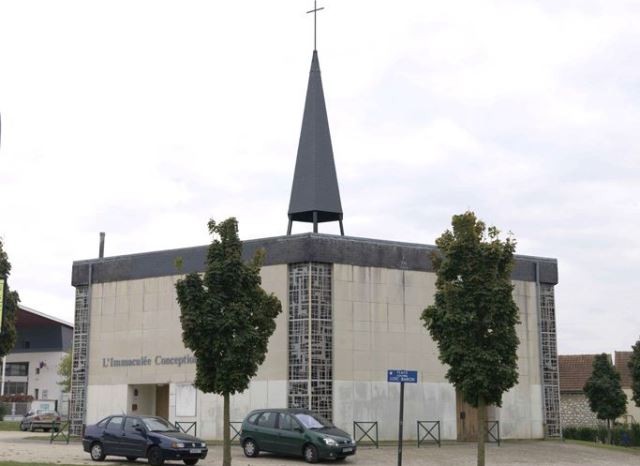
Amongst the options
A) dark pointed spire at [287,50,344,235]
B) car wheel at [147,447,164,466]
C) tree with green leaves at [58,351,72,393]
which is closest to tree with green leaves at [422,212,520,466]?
car wheel at [147,447,164,466]

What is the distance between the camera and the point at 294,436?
2623 cm

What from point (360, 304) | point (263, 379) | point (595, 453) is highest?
point (360, 304)

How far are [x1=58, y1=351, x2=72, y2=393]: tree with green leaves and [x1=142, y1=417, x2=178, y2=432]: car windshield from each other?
4538cm

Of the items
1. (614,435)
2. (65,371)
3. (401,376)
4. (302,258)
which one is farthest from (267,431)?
(65,371)

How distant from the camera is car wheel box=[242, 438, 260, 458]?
27109 mm

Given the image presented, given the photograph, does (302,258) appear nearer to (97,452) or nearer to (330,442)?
(330,442)

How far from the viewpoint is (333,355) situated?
31844 mm

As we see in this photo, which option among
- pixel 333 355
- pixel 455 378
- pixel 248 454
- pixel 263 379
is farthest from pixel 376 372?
pixel 455 378

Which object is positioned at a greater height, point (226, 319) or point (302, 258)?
point (302, 258)

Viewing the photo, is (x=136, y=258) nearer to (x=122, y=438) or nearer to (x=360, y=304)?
(x=360, y=304)

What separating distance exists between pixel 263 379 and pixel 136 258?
24.5ft

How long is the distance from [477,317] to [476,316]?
62mm

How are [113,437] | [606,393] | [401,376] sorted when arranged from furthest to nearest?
[606,393], [113,437], [401,376]

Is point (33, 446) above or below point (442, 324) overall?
below
